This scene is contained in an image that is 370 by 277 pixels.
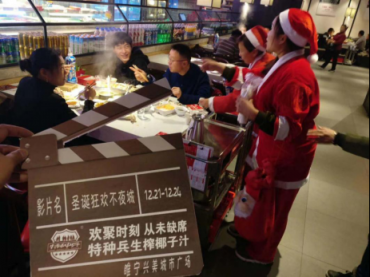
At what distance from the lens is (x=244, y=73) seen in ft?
6.70

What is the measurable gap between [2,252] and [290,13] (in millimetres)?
1828

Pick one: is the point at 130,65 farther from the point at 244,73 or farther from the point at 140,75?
the point at 244,73

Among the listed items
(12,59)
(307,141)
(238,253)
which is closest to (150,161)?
(307,141)

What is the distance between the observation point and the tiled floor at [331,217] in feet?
1.92

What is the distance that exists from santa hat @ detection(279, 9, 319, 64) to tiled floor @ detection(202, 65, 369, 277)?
0.27m

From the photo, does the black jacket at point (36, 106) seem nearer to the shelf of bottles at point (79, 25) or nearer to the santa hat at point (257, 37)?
the shelf of bottles at point (79, 25)

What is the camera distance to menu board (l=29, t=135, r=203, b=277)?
2.70 feet

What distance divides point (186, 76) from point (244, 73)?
Answer: 1072mm

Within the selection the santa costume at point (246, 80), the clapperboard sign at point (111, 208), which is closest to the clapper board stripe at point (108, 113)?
the clapperboard sign at point (111, 208)

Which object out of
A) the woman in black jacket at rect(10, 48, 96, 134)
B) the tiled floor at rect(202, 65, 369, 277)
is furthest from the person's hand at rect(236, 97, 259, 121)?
the woman in black jacket at rect(10, 48, 96, 134)

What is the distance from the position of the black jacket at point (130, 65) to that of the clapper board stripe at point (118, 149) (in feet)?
9.15

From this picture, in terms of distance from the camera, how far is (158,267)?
84cm

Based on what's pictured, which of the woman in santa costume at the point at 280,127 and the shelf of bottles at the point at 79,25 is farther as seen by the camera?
the shelf of bottles at the point at 79,25

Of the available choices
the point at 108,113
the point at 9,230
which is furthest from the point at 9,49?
the point at 108,113
